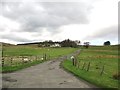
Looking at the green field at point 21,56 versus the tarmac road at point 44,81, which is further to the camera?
the green field at point 21,56

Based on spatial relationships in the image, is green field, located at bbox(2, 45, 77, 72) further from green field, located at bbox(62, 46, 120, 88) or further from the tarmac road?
the tarmac road

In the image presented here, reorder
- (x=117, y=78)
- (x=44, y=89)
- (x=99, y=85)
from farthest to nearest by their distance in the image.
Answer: (x=117, y=78)
(x=99, y=85)
(x=44, y=89)

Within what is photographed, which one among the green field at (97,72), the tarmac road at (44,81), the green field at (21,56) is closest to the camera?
the tarmac road at (44,81)

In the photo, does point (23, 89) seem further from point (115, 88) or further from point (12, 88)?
point (115, 88)

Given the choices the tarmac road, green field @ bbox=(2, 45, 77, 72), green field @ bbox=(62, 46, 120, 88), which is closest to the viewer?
the tarmac road

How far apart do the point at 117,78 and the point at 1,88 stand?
10.6 m

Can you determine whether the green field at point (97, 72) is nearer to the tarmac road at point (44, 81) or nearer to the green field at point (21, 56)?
the tarmac road at point (44, 81)

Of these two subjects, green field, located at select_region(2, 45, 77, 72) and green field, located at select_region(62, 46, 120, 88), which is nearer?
green field, located at select_region(62, 46, 120, 88)

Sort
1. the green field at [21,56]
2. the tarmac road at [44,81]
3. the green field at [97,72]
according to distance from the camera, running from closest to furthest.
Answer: the tarmac road at [44,81] < the green field at [97,72] < the green field at [21,56]

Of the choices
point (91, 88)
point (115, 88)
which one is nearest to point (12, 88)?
point (91, 88)

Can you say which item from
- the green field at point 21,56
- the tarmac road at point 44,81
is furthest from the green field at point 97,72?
the green field at point 21,56

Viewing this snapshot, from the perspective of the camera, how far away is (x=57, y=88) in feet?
58.2

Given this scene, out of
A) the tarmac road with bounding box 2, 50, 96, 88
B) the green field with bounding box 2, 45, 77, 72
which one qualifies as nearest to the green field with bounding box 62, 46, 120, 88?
the tarmac road with bounding box 2, 50, 96, 88

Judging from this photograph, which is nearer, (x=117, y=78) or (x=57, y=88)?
(x=57, y=88)
